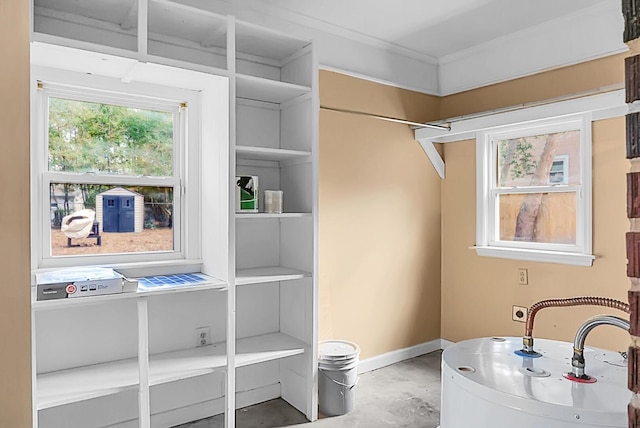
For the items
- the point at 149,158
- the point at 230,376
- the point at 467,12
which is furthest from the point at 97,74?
the point at 467,12

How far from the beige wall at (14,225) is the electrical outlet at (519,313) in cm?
380

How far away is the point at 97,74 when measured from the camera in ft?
8.05

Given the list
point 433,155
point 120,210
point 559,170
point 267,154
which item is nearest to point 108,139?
point 120,210

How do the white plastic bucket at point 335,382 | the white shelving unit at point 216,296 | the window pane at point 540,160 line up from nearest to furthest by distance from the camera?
the white shelving unit at point 216,296, the white plastic bucket at point 335,382, the window pane at point 540,160

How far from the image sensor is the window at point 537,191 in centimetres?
324

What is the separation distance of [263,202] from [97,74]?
50.6 inches

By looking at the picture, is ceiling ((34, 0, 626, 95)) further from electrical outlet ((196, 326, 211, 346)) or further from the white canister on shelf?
electrical outlet ((196, 326, 211, 346))

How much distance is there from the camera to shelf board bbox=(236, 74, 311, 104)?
2652 millimetres

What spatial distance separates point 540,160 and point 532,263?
845mm

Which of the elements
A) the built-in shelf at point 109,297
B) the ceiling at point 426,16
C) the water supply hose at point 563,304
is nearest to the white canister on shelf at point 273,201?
the built-in shelf at point 109,297

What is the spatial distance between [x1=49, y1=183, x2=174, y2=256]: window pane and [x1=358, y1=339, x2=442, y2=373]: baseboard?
192 centimetres

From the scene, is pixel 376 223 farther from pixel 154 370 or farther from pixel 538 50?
pixel 154 370

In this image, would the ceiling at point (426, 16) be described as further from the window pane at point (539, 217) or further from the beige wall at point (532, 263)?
the window pane at point (539, 217)

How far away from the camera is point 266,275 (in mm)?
2746
